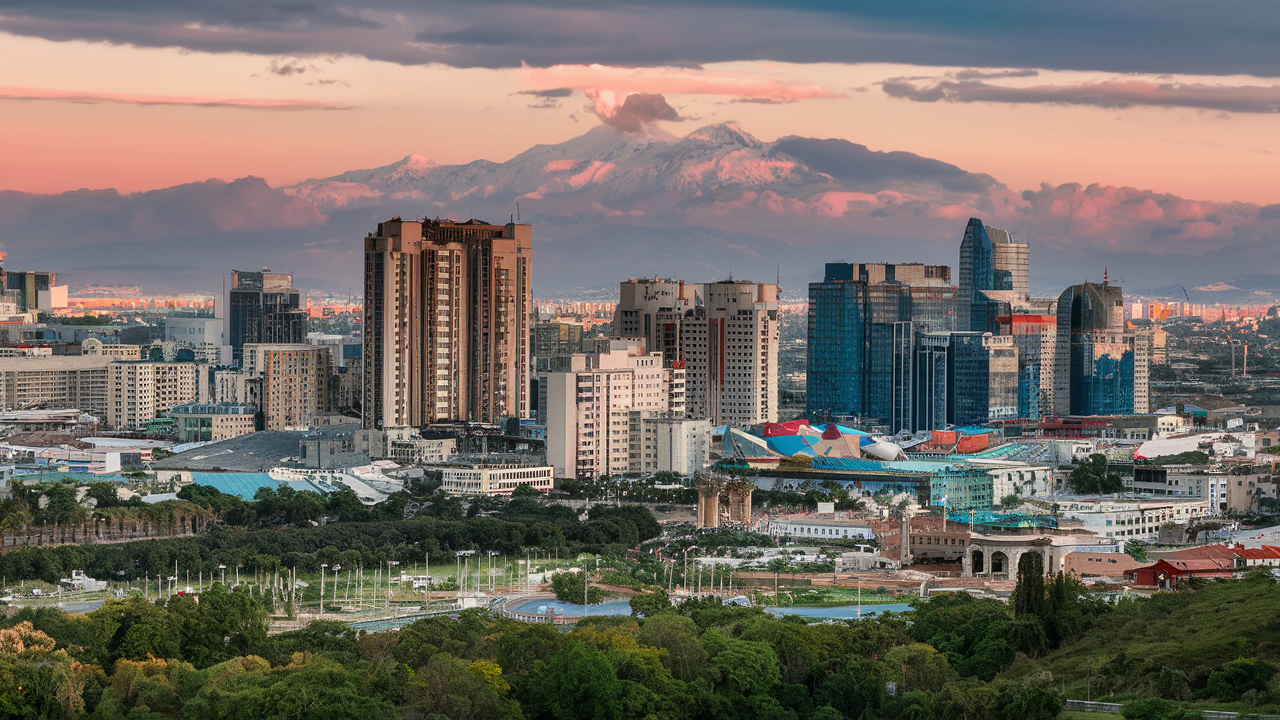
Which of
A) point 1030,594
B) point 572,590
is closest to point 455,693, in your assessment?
point 1030,594

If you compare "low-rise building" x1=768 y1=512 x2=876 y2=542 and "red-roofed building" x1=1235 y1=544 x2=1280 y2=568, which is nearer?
"red-roofed building" x1=1235 y1=544 x2=1280 y2=568

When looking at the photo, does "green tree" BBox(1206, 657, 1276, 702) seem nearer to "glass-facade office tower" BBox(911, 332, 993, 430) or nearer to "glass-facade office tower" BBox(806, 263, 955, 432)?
"glass-facade office tower" BBox(911, 332, 993, 430)

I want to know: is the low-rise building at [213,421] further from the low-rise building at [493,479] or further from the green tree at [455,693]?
the green tree at [455,693]

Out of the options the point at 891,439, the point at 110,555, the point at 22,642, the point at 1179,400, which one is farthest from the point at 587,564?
the point at 1179,400

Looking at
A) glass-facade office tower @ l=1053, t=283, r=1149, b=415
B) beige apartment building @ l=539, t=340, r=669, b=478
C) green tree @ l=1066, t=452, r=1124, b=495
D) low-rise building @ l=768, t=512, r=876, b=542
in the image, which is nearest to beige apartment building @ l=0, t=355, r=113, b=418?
beige apartment building @ l=539, t=340, r=669, b=478

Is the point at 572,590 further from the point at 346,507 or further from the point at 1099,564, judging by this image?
the point at 346,507
